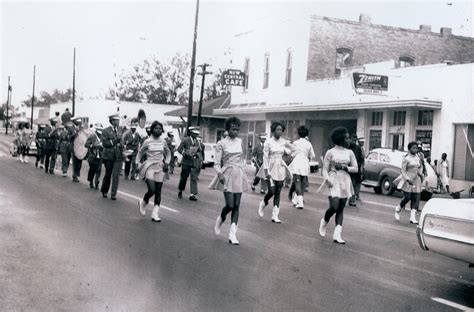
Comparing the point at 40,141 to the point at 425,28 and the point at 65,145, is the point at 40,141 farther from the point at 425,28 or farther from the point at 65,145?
the point at 425,28

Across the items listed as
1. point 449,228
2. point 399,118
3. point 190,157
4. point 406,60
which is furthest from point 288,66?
point 449,228

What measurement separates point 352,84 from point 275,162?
54.6 ft

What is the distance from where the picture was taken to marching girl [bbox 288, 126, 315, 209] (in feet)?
48.6

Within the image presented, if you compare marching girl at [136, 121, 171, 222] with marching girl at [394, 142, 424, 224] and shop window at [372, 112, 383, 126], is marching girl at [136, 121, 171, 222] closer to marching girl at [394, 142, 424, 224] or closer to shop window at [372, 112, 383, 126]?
marching girl at [394, 142, 424, 224]

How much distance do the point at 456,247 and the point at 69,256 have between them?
14.9 ft

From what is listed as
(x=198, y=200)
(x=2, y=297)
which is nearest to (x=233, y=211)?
(x=2, y=297)

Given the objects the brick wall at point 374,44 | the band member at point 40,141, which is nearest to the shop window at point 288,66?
the brick wall at point 374,44

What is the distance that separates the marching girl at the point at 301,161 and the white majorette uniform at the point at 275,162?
2.71 meters

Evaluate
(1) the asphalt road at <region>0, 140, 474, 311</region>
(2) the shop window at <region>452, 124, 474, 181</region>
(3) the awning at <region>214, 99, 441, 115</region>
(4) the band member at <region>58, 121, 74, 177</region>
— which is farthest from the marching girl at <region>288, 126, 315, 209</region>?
(3) the awning at <region>214, 99, 441, 115</region>

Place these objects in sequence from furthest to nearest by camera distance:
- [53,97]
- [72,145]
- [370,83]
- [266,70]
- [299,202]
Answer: [53,97] < [266,70] < [370,83] < [72,145] < [299,202]

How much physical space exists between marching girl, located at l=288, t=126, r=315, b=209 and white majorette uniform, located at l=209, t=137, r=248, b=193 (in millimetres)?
5298

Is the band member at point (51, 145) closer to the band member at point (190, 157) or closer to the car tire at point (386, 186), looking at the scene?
the band member at point (190, 157)

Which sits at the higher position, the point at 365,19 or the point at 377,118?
the point at 365,19

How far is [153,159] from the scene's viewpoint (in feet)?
36.9
